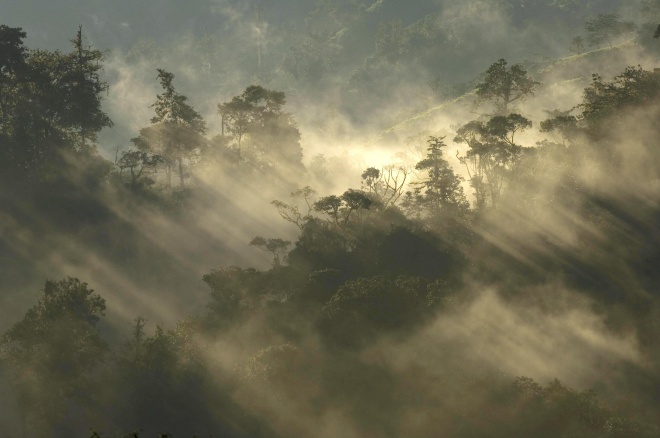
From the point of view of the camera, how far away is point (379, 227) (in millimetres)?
62875

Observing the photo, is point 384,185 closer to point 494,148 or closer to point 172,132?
point 494,148

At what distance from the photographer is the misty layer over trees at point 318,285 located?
155 feet

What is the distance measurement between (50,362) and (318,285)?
20917mm

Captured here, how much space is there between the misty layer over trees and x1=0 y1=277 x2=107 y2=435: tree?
140mm

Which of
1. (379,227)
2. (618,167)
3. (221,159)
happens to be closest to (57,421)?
(379,227)

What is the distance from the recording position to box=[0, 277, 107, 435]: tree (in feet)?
147

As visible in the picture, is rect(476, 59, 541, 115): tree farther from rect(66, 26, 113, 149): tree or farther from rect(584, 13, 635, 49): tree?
rect(584, 13, 635, 49): tree

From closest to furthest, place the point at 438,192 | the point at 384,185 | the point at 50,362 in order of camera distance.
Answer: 1. the point at 50,362
2. the point at 438,192
3. the point at 384,185

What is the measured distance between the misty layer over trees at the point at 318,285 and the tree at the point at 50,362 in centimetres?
14

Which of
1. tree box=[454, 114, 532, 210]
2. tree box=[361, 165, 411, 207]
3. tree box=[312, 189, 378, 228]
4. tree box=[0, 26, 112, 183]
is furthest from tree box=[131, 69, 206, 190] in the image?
tree box=[454, 114, 532, 210]

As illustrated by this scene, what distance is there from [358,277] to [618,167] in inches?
1115

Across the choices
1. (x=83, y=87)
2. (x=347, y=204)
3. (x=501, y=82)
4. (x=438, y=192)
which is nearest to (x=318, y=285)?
(x=347, y=204)

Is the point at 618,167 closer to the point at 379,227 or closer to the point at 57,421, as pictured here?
the point at 379,227

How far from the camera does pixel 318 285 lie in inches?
2159
